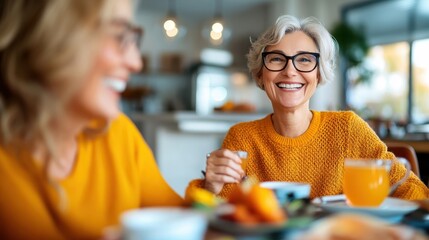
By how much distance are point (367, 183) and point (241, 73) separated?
735 centimetres

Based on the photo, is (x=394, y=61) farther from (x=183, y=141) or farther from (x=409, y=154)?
(x=409, y=154)

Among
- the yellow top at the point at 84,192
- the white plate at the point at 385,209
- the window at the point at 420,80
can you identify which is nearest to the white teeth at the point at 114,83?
the yellow top at the point at 84,192

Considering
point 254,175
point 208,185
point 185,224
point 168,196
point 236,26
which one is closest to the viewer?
point 185,224

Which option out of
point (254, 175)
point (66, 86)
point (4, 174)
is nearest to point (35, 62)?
point (66, 86)

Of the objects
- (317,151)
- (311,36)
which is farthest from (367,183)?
(311,36)

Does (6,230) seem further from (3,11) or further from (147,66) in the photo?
(147,66)

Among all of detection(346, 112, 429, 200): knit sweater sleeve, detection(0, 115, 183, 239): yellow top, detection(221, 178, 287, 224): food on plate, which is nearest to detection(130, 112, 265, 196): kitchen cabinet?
detection(346, 112, 429, 200): knit sweater sleeve

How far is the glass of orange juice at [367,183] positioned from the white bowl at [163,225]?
568 mm

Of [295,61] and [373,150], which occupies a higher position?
[295,61]

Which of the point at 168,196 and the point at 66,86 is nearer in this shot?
the point at 66,86

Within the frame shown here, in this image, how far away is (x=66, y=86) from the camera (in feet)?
2.80

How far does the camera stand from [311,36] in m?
1.67

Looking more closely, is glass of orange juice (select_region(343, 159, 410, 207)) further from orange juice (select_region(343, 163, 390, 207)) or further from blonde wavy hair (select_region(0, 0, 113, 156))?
blonde wavy hair (select_region(0, 0, 113, 156))

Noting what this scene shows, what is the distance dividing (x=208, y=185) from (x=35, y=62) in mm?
655
